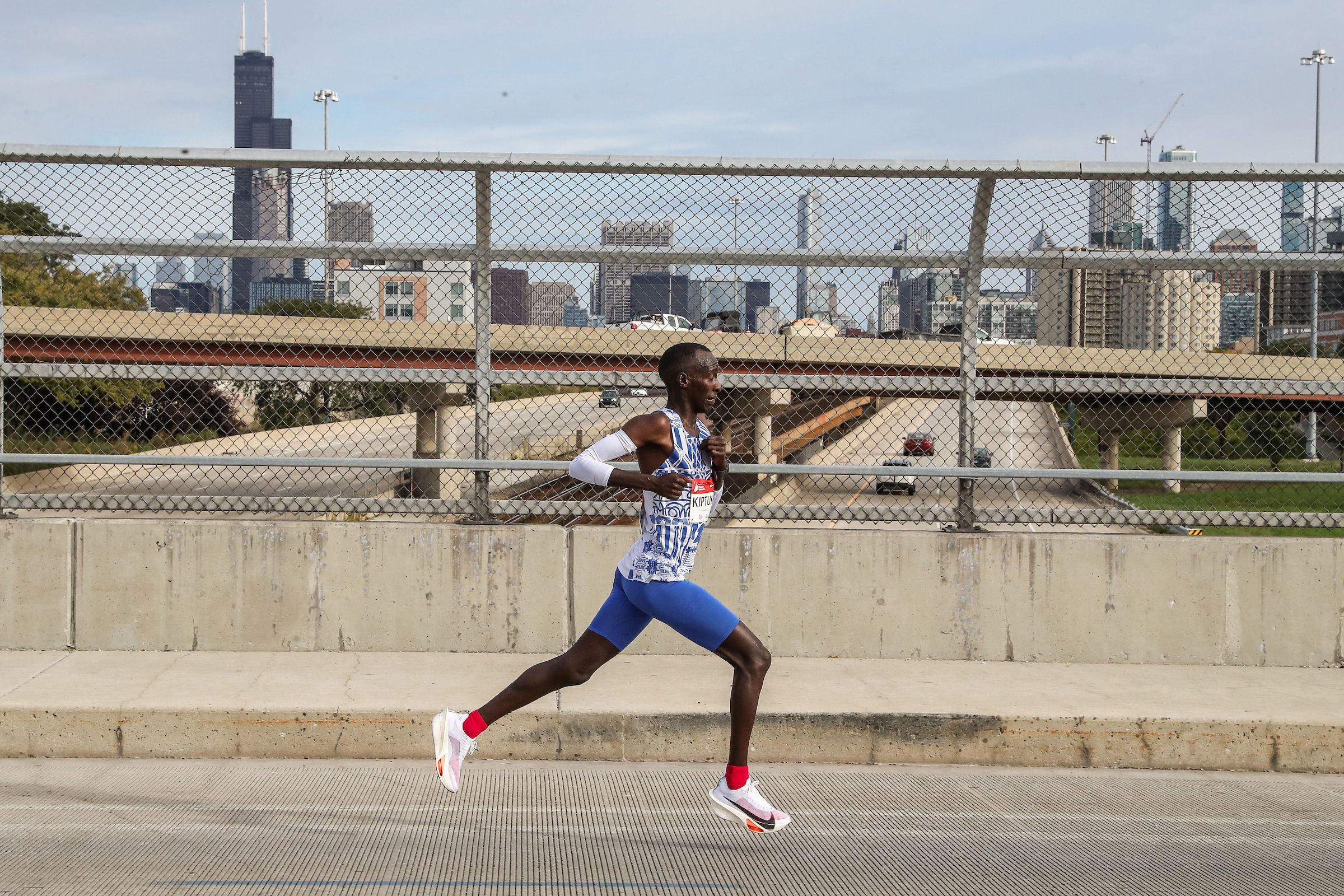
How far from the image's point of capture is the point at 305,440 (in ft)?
26.6

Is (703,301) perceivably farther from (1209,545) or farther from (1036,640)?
(1209,545)

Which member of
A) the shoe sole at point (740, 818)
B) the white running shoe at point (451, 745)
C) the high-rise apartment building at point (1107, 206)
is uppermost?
the high-rise apartment building at point (1107, 206)

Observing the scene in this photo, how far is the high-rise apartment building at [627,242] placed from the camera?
7586 millimetres

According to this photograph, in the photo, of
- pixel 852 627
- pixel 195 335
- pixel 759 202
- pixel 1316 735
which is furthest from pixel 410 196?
pixel 1316 735

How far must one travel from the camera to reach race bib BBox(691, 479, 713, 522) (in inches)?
200

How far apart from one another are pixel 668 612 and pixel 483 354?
3.12 m

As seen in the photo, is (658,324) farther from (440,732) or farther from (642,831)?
(642,831)

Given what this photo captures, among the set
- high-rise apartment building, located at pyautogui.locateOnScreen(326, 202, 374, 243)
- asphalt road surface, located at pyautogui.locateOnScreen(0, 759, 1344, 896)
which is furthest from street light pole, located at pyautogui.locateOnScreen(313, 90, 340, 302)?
asphalt road surface, located at pyautogui.locateOnScreen(0, 759, 1344, 896)

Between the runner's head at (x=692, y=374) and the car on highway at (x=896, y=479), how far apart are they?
2667mm

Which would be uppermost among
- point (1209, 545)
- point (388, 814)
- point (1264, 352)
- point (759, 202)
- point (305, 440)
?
point (759, 202)

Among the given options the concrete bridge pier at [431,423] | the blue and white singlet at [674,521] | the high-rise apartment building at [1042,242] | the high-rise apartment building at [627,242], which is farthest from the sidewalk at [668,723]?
the high-rise apartment building at [1042,242]

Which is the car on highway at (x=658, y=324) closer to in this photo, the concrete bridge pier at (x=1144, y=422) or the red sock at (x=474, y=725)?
the concrete bridge pier at (x=1144, y=422)

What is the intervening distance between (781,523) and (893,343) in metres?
1.38

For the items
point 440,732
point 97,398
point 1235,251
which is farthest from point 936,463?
point 97,398
